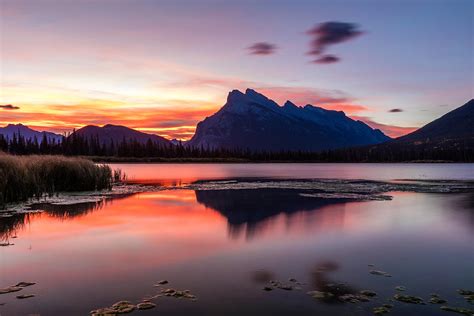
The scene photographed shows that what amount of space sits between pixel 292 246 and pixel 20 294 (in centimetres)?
856

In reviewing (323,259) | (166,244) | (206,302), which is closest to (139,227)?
(166,244)

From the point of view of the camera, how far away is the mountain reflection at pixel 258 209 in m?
18.3

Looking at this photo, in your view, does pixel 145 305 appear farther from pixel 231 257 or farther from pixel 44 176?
pixel 44 176

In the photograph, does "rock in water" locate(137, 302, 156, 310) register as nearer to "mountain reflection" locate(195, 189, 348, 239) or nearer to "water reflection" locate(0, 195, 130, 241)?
"mountain reflection" locate(195, 189, 348, 239)

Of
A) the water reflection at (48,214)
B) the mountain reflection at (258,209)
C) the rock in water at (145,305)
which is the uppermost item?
the water reflection at (48,214)

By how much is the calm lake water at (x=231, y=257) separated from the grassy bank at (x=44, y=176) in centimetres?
274

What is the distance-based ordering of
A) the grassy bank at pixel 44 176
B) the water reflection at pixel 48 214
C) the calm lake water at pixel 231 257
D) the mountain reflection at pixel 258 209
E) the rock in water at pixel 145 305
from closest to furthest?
the rock in water at pixel 145 305 < the calm lake water at pixel 231 257 < the water reflection at pixel 48 214 < the mountain reflection at pixel 258 209 < the grassy bank at pixel 44 176

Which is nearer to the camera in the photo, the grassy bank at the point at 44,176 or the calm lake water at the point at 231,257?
the calm lake water at the point at 231,257

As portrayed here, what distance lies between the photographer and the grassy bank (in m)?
22.7

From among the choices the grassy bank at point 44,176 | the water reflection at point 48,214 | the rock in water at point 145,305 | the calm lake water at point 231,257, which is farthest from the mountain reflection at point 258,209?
the grassy bank at point 44,176

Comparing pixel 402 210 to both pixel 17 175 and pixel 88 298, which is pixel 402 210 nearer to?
pixel 88 298

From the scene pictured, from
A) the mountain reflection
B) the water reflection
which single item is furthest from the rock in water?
the water reflection

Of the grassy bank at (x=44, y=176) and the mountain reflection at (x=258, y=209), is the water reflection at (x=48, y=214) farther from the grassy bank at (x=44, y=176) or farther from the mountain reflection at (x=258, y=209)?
the mountain reflection at (x=258, y=209)

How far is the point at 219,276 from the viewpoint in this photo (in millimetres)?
10578
